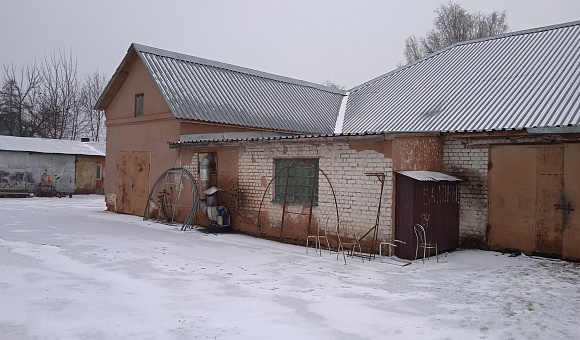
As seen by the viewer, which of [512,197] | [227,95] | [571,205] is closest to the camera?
[571,205]

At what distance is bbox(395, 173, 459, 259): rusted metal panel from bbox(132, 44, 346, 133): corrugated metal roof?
8.25 m

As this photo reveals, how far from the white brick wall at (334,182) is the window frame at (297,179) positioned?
13 cm

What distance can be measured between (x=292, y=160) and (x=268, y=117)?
21.2ft

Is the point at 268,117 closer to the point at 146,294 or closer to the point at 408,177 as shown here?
the point at 408,177

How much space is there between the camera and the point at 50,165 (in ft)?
82.4

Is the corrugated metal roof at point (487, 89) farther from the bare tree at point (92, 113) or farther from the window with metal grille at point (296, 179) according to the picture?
the bare tree at point (92, 113)

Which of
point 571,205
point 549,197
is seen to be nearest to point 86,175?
point 549,197

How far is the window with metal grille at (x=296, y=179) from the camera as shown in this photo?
1091cm

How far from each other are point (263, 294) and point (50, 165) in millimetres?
22712

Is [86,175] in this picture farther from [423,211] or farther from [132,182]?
[423,211]

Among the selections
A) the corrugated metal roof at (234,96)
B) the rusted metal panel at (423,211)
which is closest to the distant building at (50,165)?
the corrugated metal roof at (234,96)

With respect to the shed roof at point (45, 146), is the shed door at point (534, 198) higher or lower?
lower

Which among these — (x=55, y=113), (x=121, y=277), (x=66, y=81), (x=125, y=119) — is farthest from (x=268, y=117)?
(x=66, y=81)

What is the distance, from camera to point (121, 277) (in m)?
7.17
